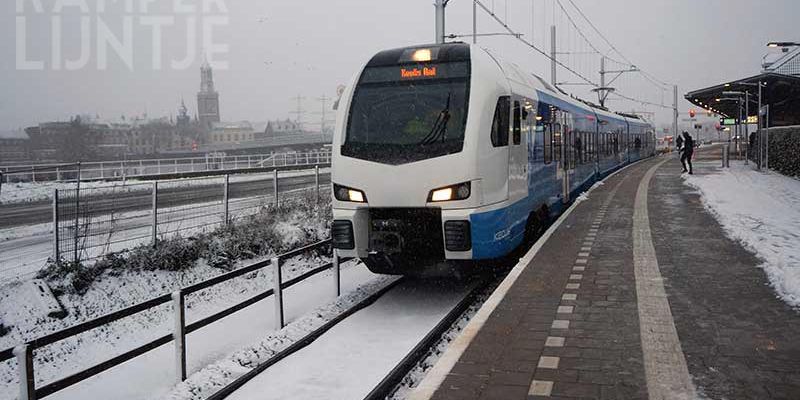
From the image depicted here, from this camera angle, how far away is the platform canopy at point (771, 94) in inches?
1135

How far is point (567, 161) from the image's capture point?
15922 mm

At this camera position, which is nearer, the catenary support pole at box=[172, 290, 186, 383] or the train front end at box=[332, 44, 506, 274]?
the catenary support pole at box=[172, 290, 186, 383]

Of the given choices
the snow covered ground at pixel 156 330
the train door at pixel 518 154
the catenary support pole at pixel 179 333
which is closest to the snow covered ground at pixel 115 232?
the snow covered ground at pixel 156 330

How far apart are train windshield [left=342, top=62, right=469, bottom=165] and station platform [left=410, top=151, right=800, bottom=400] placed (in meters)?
2.03

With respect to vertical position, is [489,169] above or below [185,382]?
above

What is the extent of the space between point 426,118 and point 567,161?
26.1ft

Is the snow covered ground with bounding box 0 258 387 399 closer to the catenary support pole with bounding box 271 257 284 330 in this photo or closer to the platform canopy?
the catenary support pole with bounding box 271 257 284 330

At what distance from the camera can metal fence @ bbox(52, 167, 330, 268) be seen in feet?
43.9

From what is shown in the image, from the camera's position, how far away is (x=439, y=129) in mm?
8680

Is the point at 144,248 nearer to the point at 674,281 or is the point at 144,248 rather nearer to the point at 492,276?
the point at 492,276

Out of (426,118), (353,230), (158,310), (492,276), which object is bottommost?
(158,310)

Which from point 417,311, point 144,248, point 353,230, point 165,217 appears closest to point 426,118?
point 353,230

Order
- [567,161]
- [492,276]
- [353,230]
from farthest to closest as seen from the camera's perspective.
Answer: 1. [567,161]
2. [492,276]
3. [353,230]

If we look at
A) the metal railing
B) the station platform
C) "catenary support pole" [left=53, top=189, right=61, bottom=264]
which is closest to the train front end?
the station platform
